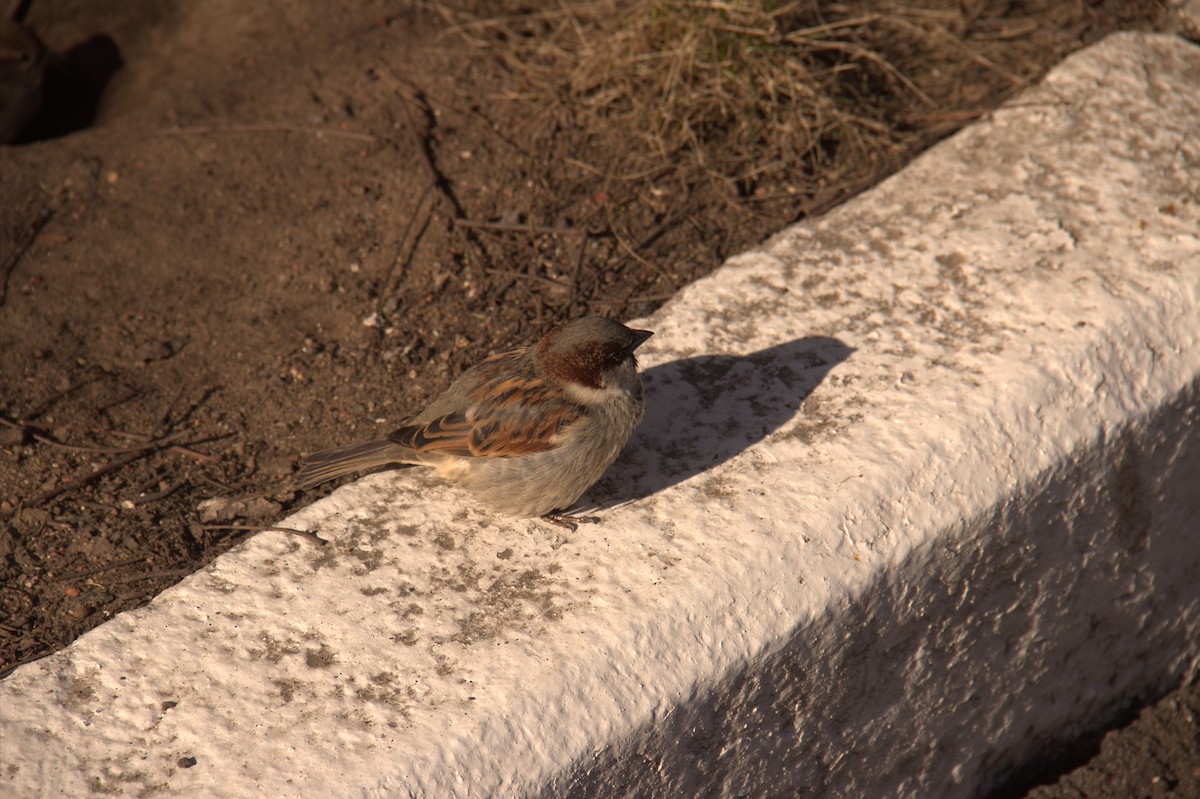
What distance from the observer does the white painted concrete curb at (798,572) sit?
2594mm

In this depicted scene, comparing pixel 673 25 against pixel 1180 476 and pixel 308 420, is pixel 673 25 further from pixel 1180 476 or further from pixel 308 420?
pixel 1180 476

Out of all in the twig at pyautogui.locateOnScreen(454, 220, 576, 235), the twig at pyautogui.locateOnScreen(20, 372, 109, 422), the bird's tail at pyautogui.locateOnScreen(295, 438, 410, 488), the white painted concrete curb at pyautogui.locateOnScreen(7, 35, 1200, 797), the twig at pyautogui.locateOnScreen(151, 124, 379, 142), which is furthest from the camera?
the twig at pyautogui.locateOnScreen(151, 124, 379, 142)

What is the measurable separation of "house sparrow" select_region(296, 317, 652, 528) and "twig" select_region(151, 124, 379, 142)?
1.84 metres

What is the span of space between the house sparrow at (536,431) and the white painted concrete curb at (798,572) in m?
0.13

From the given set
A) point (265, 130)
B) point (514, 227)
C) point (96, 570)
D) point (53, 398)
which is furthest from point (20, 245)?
point (514, 227)

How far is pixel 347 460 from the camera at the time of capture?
3.18m

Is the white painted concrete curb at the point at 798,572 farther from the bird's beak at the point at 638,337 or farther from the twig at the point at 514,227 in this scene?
the twig at the point at 514,227

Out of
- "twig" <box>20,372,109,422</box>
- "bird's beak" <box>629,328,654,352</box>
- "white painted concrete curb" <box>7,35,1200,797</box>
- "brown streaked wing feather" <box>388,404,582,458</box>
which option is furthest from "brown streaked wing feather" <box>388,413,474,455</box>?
"twig" <box>20,372,109,422</box>

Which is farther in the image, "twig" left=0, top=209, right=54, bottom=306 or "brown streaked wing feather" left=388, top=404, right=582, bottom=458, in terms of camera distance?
"twig" left=0, top=209, right=54, bottom=306

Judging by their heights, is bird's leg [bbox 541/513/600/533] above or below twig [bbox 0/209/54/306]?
below

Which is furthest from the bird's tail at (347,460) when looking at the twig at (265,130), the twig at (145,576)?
the twig at (265,130)

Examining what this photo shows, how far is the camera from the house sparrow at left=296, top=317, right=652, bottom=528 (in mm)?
3051

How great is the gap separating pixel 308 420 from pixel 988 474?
87.0 inches

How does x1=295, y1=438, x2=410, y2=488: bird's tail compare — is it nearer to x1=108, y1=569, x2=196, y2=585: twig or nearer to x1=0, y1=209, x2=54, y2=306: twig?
x1=108, y1=569, x2=196, y2=585: twig
